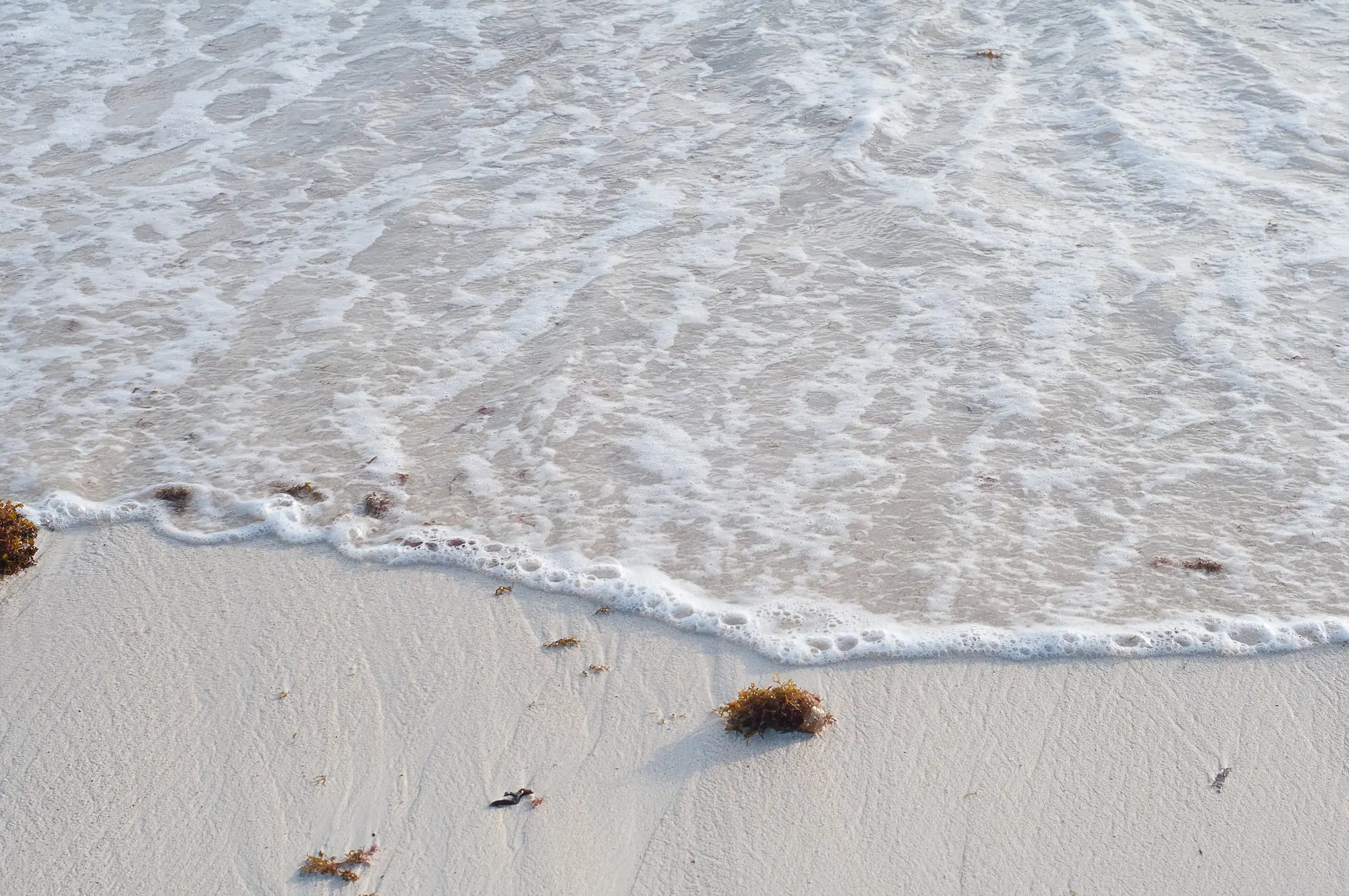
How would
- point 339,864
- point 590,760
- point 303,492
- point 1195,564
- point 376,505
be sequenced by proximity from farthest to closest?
point 303,492 < point 376,505 < point 1195,564 < point 590,760 < point 339,864

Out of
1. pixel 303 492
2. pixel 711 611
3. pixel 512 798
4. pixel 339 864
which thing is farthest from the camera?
pixel 303 492

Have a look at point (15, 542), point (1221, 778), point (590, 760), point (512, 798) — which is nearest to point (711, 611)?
point (590, 760)

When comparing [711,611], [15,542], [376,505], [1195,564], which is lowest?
[1195,564]

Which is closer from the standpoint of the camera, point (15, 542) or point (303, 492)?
point (15, 542)

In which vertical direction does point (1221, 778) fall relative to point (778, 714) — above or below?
below

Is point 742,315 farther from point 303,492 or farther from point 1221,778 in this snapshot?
point 1221,778

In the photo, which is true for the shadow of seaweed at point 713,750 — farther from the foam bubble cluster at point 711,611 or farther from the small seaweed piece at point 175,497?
the small seaweed piece at point 175,497

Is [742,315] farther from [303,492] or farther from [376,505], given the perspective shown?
[303,492]
